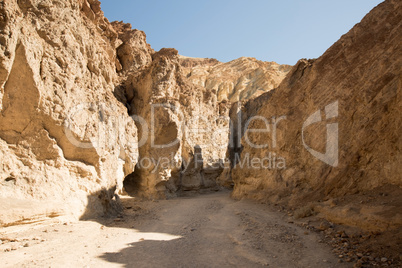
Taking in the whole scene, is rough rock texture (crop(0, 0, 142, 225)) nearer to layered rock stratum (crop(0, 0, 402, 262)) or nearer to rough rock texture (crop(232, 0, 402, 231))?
layered rock stratum (crop(0, 0, 402, 262))

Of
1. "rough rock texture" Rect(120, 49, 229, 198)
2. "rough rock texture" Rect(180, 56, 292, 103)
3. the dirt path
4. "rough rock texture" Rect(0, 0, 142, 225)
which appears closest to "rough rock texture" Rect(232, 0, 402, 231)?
the dirt path

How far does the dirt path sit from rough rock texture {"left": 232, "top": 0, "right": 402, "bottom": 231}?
1.71m

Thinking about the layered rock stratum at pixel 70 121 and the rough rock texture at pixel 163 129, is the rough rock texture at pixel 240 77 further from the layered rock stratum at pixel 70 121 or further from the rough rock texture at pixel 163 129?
the layered rock stratum at pixel 70 121

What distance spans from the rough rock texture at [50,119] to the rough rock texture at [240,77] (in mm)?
32722

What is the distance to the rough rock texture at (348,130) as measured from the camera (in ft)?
19.9

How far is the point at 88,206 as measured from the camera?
7641mm

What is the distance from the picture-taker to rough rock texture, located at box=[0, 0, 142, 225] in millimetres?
6000

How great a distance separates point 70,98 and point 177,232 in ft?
19.1

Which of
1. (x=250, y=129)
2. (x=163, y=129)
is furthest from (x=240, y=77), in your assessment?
(x=250, y=129)

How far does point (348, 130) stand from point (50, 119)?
9.67 metres

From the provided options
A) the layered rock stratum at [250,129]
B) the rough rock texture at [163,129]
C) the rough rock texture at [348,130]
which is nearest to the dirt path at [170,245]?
the layered rock stratum at [250,129]

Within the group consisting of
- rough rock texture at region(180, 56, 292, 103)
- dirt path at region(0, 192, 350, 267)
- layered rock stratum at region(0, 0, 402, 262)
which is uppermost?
rough rock texture at region(180, 56, 292, 103)

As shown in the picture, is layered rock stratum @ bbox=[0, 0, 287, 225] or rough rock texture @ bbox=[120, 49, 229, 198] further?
rough rock texture @ bbox=[120, 49, 229, 198]

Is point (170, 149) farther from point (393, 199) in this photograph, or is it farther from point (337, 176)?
point (393, 199)
